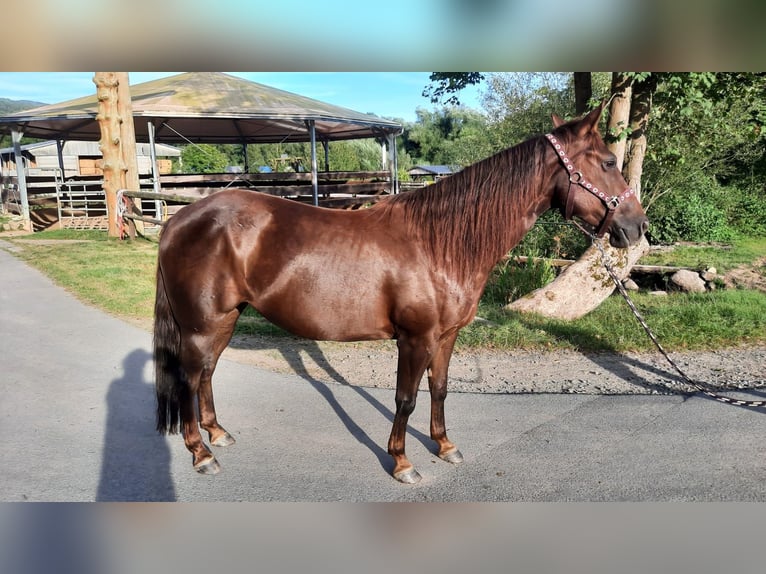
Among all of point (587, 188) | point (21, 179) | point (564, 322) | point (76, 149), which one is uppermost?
point (76, 149)

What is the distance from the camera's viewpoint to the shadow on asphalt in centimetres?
272

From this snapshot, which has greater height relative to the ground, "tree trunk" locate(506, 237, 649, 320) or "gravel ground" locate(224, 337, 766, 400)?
"tree trunk" locate(506, 237, 649, 320)

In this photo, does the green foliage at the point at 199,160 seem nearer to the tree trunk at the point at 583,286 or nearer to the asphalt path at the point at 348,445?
the tree trunk at the point at 583,286

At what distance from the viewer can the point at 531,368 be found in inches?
186

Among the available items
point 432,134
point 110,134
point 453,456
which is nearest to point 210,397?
point 453,456

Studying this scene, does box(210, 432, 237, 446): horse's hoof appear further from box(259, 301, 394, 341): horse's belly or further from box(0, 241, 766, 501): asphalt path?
box(259, 301, 394, 341): horse's belly

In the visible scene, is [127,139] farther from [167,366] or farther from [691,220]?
[691,220]

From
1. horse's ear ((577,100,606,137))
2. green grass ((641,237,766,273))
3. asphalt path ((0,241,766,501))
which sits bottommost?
green grass ((641,237,766,273))

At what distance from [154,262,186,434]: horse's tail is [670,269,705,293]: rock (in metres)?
8.02

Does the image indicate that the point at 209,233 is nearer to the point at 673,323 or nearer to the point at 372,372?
the point at 372,372

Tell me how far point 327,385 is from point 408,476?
168 centimetres

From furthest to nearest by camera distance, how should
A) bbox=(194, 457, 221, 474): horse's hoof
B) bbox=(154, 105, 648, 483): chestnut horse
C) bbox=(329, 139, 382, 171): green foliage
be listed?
bbox=(329, 139, 382, 171): green foliage, bbox=(194, 457, 221, 474): horse's hoof, bbox=(154, 105, 648, 483): chestnut horse

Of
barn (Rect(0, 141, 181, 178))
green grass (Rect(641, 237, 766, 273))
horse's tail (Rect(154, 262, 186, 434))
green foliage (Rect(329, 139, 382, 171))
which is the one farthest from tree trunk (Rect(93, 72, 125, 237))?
green foliage (Rect(329, 139, 382, 171))
